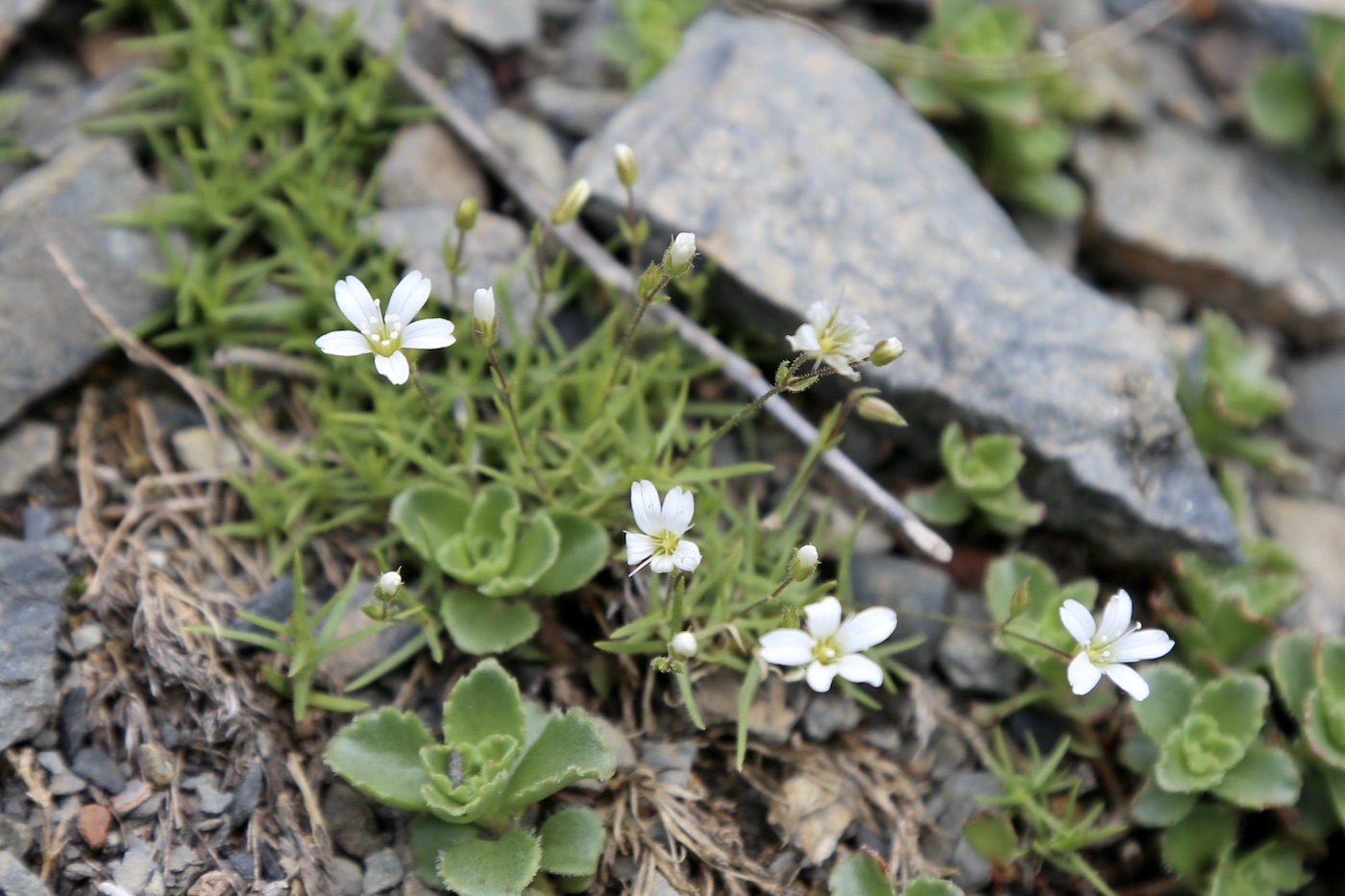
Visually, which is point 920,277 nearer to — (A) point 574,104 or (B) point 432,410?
(A) point 574,104

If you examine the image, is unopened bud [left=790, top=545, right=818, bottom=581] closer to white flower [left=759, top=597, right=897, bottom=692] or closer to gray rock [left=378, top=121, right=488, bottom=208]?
white flower [left=759, top=597, right=897, bottom=692]

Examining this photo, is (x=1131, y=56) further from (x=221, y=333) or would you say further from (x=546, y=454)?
(x=221, y=333)

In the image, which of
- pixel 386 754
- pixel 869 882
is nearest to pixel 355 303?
pixel 386 754

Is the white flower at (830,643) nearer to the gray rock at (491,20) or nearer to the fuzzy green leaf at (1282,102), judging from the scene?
the gray rock at (491,20)

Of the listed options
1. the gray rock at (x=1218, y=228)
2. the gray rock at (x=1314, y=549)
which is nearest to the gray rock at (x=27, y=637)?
the gray rock at (x=1314, y=549)

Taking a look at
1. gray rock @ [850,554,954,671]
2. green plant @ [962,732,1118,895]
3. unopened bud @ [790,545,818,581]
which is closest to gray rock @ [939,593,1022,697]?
gray rock @ [850,554,954,671]

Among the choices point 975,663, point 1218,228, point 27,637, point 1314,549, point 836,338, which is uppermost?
point 836,338
